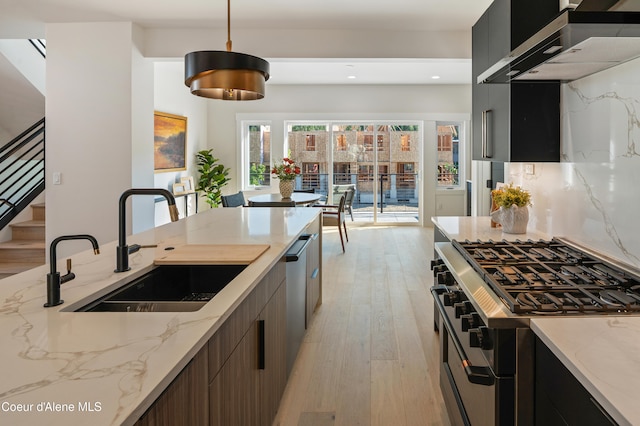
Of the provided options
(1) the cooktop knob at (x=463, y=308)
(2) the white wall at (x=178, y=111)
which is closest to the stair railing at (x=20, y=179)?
(2) the white wall at (x=178, y=111)

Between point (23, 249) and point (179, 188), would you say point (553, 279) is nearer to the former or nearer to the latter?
point (23, 249)

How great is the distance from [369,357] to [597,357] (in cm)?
214

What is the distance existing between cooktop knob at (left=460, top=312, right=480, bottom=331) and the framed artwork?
18.6 feet

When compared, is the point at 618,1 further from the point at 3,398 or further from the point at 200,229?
the point at 200,229

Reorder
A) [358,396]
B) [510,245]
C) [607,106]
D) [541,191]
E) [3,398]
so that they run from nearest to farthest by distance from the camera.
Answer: [3,398] < [607,106] < [510,245] < [358,396] < [541,191]

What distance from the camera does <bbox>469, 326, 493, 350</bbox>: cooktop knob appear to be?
1.41 metres

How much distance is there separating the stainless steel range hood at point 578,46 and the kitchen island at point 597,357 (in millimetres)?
862

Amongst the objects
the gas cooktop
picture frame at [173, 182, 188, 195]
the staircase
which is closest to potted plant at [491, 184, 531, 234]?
the gas cooktop

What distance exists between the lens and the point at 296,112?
9000mm

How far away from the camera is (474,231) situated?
2869 mm

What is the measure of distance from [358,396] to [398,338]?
35.4 inches

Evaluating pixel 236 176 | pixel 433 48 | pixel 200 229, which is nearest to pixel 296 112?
pixel 236 176

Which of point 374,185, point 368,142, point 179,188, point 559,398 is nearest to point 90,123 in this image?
point 179,188

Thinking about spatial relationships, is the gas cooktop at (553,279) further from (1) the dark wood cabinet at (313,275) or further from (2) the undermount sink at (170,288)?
(1) the dark wood cabinet at (313,275)
